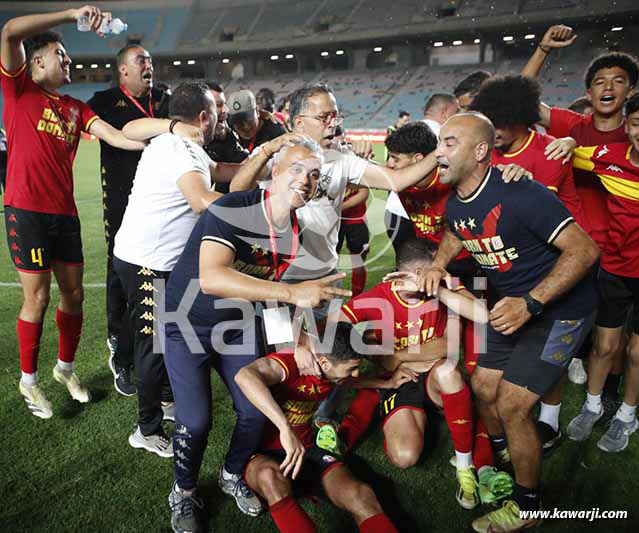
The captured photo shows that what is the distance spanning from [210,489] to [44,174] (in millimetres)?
2322

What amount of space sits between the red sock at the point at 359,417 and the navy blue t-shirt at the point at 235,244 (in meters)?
1.14

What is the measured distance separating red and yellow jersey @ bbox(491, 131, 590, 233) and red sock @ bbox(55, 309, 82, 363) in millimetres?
3223

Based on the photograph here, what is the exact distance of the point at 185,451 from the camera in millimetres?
2580

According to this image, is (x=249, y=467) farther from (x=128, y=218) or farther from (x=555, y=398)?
(x=555, y=398)

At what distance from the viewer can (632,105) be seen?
3.15 meters

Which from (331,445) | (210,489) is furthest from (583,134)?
(210,489)

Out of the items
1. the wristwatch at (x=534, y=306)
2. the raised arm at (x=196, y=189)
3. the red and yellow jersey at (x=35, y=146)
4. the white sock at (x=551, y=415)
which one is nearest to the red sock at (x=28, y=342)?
the red and yellow jersey at (x=35, y=146)

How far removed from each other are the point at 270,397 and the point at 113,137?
230 cm

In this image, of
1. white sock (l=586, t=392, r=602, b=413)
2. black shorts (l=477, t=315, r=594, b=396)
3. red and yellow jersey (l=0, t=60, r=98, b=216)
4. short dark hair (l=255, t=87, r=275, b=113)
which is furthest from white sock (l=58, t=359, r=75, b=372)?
short dark hair (l=255, t=87, r=275, b=113)

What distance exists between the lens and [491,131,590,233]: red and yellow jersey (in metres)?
3.32

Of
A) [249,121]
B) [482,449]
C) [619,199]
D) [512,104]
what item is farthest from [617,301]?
[249,121]

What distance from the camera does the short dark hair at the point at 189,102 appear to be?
2.98m

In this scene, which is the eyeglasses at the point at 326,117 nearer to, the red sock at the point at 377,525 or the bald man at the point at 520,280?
the bald man at the point at 520,280

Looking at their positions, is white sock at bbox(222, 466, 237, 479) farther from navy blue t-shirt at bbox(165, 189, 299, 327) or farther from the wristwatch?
the wristwatch
